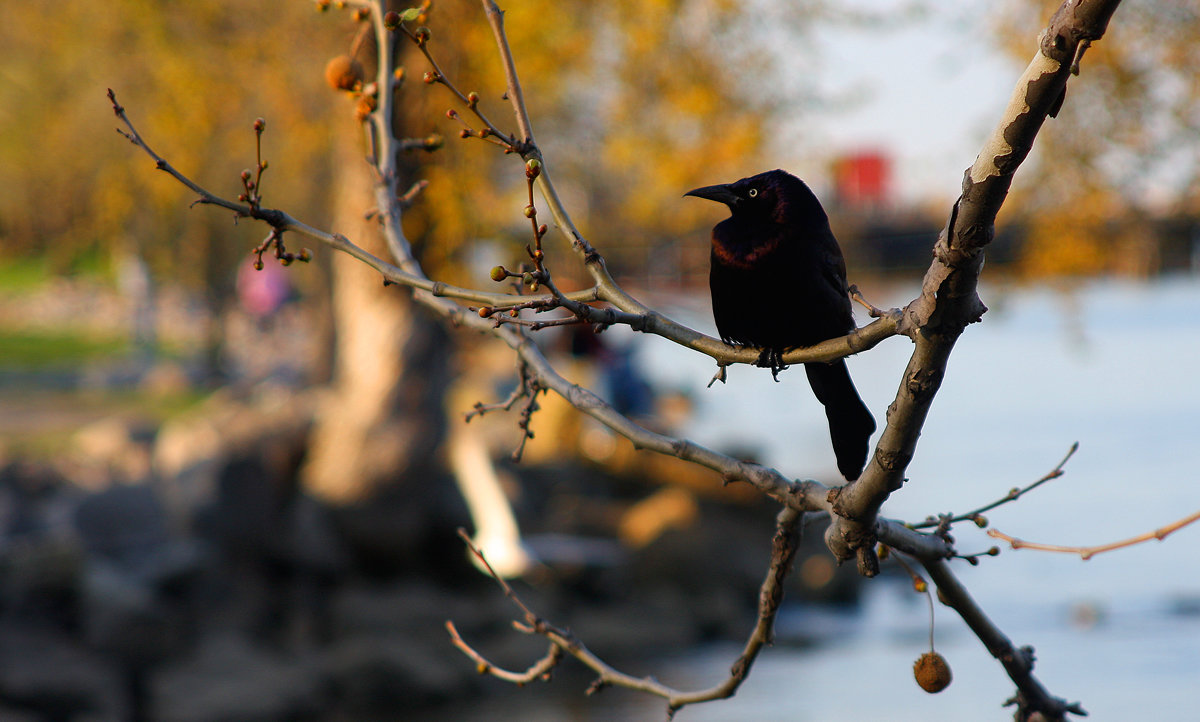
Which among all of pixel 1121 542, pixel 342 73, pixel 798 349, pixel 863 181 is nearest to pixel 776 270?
pixel 798 349

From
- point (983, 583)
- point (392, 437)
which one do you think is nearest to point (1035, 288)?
point (983, 583)

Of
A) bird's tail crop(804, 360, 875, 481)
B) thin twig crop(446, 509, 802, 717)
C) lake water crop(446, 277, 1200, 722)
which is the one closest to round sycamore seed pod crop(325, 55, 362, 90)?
thin twig crop(446, 509, 802, 717)

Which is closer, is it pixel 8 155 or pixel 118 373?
pixel 8 155

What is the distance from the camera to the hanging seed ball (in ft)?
7.68

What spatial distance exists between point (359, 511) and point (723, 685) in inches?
362

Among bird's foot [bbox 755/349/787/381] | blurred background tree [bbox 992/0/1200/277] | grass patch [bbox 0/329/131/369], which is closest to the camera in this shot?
bird's foot [bbox 755/349/787/381]

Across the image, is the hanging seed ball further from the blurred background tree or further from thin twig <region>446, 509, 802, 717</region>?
the blurred background tree

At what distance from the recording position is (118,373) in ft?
77.3

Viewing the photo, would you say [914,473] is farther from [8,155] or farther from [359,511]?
[8,155]

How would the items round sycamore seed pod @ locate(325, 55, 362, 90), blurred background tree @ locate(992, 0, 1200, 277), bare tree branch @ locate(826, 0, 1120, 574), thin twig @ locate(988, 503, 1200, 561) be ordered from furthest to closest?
1. blurred background tree @ locate(992, 0, 1200, 277)
2. round sycamore seed pod @ locate(325, 55, 362, 90)
3. thin twig @ locate(988, 503, 1200, 561)
4. bare tree branch @ locate(826, 0, 1120, 574)

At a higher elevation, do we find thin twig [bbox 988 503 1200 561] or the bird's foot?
the bird's foot

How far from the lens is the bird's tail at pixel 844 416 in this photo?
7.52ft

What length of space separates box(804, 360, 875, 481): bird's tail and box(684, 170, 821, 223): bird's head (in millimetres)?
418

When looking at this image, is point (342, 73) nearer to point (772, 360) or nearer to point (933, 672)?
point (772, 360)
